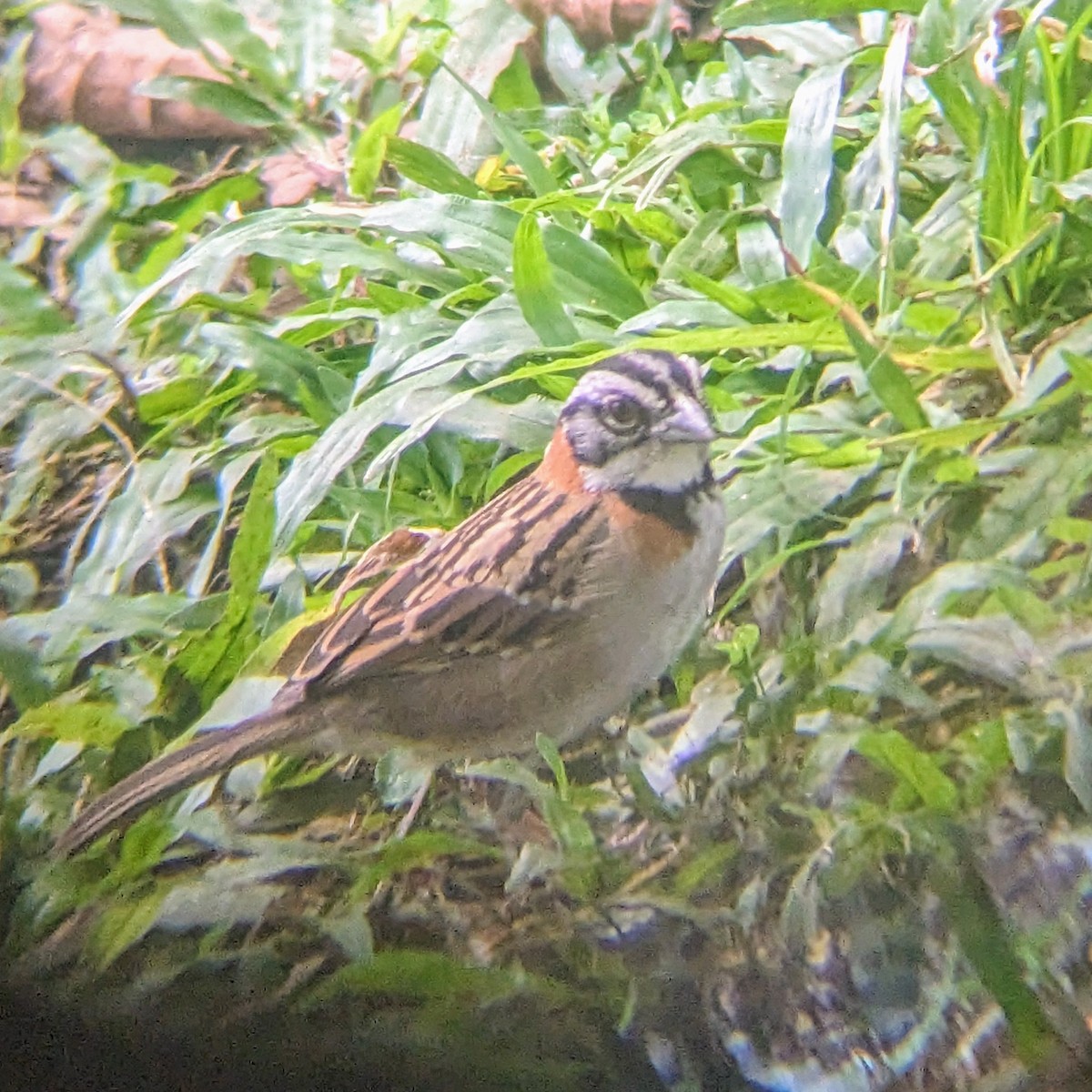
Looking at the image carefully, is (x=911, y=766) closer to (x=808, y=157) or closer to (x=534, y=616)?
(x=534, y=616)

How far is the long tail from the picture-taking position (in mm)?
814

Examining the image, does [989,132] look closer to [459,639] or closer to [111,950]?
[459,639]

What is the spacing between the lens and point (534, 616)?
81cm

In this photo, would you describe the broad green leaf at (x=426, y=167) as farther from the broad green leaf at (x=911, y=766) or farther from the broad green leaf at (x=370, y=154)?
the broad green leaf at (x=911, y=766)

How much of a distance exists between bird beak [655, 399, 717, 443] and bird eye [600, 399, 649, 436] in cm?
1

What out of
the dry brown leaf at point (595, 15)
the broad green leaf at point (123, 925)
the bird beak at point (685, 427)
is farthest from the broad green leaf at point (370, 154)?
the broad green leaf at point (123, 925)

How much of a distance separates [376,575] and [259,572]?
89mm

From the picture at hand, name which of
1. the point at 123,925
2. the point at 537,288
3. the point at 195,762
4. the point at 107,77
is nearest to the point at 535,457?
the point at 537,288

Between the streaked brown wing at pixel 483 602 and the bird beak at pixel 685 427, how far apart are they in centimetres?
7

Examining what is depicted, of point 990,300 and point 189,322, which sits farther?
point 189,322

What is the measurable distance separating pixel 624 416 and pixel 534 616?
0.49 feet

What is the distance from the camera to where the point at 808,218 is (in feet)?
3.28

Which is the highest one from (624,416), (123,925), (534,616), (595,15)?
(595,15)

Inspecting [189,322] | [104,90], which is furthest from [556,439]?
[104,90]
